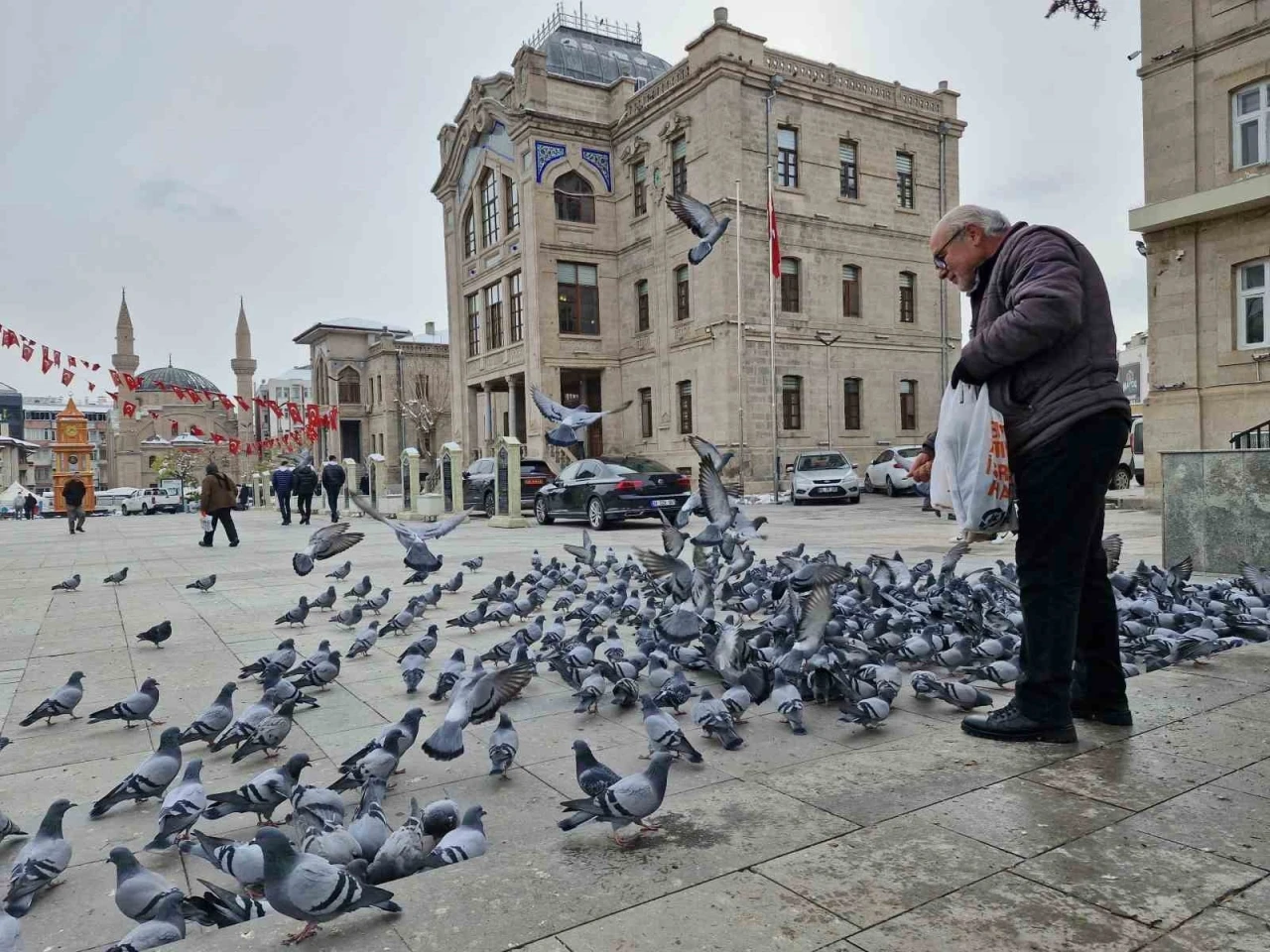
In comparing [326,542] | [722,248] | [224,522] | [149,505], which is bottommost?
[149,505]

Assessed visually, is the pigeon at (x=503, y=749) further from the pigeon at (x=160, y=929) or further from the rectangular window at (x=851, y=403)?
the rectangular window at (x=851, y=403)

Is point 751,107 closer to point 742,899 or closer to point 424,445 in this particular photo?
point 742,899

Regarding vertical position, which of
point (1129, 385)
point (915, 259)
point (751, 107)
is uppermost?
point (751, 107)

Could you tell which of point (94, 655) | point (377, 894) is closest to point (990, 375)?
point (377, 894)

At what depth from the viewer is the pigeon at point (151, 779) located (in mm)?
3090

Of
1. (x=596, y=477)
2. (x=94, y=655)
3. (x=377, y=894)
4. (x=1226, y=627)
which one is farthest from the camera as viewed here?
(x=596, y=477)

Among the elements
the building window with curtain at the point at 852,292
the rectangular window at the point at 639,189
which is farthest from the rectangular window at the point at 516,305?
the building window with curtain at the point at 852,292

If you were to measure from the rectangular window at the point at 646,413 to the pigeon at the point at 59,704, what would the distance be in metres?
28.5

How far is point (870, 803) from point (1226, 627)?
3919 mm

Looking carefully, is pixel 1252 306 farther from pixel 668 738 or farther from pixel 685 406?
pixel 668 738

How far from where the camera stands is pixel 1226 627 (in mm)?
5336

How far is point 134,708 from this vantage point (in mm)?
4086

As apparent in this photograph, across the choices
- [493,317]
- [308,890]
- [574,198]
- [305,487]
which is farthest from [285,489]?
[308,890]

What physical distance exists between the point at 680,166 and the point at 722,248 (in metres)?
Answer: 4.25
